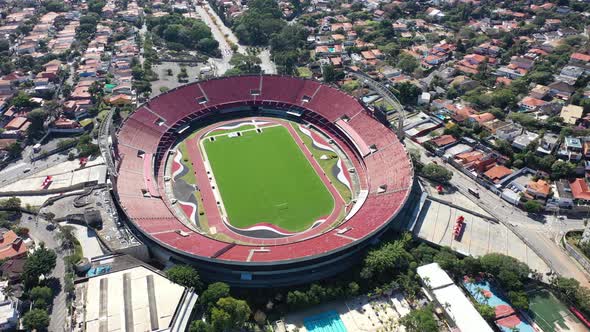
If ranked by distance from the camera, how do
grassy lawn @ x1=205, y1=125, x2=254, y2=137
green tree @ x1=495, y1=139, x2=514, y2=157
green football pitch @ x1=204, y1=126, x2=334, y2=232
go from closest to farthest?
green football pitch @ x1=204, y1=126, x2=334, y2=232 → green tree @ x1=495, y1=139, x2=514, y2=157 → grassy lawn @ x1=205, y1=125, x2=254, y2=137

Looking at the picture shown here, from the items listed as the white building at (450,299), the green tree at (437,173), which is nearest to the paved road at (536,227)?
the green tree at (437,173)

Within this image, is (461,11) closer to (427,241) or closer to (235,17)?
(235,17)

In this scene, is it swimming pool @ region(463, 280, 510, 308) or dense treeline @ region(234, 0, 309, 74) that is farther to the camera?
dense treeline @ region(234, 0, 309, 74)

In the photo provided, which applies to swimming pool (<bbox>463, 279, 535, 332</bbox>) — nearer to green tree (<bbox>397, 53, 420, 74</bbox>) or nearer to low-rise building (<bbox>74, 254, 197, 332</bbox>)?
low-rise building (<bbox>74, 254, 197, 332</bbox>)

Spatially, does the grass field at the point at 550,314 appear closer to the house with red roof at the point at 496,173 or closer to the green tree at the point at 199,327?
the house with red roof at the point at 496,173

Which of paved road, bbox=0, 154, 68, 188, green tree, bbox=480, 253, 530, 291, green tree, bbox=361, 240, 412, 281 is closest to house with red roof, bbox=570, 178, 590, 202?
green tree, bbox=480, 253, 530, 291

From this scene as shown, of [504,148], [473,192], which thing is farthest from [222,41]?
[473,192]

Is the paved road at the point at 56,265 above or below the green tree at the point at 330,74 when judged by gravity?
below
